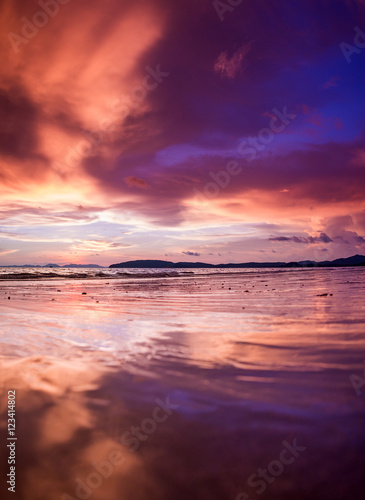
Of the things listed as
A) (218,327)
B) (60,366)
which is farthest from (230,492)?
(218,327)

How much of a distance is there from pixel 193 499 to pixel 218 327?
5.14m

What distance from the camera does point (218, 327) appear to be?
22.9 ft

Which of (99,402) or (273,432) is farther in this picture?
(99,402)

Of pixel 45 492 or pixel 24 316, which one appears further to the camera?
pixel 24 316

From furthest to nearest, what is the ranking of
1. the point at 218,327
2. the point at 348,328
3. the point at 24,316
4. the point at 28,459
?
the point at 24,316 < the point at 218,327 < the point at 348,328 < the point at 28,459

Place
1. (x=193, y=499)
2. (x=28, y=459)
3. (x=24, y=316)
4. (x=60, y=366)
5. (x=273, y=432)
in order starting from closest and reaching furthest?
(x=193, y=499), (x=28, y=459), (x=273, y=432), (x=60, y=366), (x=24, y=316)

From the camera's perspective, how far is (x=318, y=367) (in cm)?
409

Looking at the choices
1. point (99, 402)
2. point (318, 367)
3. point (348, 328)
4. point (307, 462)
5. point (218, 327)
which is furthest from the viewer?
point (218, 327)

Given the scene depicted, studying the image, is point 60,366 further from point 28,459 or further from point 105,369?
point 28,459

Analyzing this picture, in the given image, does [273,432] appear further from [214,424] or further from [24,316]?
[24,316]

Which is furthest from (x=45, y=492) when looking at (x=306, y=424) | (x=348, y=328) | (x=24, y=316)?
(x=24, y=316)

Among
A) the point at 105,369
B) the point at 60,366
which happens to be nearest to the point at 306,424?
the point at 105,369

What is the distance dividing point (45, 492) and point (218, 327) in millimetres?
5242

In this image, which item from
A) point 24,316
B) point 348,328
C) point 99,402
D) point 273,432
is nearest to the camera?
point 273,432
